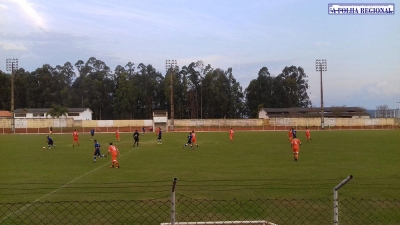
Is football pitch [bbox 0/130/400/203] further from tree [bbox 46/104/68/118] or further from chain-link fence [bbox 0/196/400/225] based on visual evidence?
tree [bbox 46/104/68/118]

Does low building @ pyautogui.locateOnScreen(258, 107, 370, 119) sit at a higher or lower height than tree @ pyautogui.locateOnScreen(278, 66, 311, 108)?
lower

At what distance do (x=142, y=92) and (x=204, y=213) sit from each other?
90241mm

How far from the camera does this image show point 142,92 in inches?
3883

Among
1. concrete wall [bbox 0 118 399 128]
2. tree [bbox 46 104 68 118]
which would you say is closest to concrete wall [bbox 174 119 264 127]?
concrete wall [bbox 0 118 399 128]

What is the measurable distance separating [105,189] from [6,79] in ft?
315

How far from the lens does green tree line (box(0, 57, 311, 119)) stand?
97.3 meters

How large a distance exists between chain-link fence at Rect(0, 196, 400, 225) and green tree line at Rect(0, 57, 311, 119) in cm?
8383

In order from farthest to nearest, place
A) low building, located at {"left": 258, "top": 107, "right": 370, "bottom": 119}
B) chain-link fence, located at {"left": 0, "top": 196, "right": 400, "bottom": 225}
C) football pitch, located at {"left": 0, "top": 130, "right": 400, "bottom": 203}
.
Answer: low building, located at {"left": 258, "top": 107, "right": 370, "bottom": 119}, football pitch, located at {"left": 0, "top": 130, "right": 400, "bottom": 203}, chain-link fence, located at {"left": 0, "top": 196, "right": 400, "bottom": 225}

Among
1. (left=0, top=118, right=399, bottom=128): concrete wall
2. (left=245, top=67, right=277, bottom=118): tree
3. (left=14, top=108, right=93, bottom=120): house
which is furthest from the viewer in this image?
(left=245, top=67, right=277, bottom=118): tree

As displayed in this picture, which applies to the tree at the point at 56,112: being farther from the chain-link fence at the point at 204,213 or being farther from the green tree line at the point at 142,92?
the chain-link fence at the point at 204,213

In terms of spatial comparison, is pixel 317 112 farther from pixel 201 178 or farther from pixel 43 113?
pixel 201 178

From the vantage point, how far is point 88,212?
10.1 meters

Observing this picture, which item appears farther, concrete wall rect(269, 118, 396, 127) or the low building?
the low building

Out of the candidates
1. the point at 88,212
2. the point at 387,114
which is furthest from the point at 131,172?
the point at 387,114
